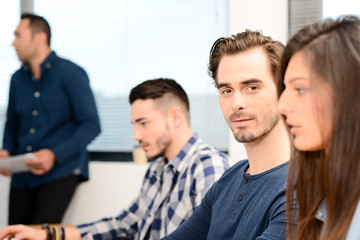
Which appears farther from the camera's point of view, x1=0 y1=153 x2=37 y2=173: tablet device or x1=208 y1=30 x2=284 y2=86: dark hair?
x1=0 y1=153 x2=37 y2=173: tablet device

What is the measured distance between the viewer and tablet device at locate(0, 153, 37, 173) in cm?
268

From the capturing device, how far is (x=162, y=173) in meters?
2.11

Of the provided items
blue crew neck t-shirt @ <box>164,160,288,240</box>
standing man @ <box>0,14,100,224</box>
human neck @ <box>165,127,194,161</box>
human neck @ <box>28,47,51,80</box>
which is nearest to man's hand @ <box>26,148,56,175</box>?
standing man @ <box>0,14,100,224</box>

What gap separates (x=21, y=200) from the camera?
9.73ft

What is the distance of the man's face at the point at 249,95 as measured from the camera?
51.9 inches

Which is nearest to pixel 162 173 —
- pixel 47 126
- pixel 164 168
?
pixel 164 168

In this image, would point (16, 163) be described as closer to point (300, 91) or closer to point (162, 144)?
point (162, 144)

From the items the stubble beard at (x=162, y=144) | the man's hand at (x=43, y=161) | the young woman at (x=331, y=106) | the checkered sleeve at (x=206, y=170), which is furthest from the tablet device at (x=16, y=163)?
the young woman at (x=331, y=106)

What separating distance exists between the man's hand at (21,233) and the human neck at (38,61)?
60.1 inches

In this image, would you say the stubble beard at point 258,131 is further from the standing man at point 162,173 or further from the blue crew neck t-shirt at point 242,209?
the standing man at point 162,173

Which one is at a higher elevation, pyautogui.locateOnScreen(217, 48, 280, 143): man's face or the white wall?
the white wall

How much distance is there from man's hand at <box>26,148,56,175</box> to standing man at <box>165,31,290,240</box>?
60.5 inches

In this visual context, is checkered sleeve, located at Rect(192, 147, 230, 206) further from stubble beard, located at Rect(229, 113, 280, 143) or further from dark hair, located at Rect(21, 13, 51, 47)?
dark hair, located at Rect(21, 13, 51, 47)

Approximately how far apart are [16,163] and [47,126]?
0.33m
